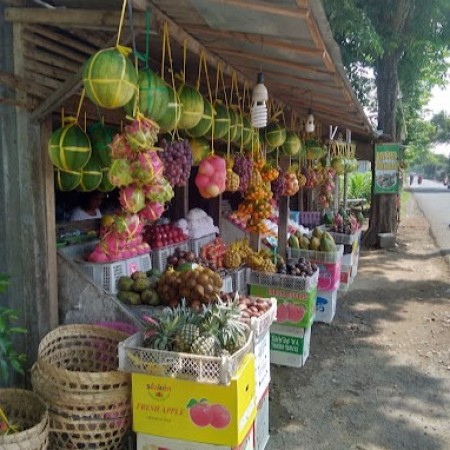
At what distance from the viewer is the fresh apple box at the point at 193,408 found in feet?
8.08

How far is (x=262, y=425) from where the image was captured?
3.31 m

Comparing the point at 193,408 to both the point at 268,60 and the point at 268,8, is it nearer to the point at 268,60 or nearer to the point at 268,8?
the point at 268,8

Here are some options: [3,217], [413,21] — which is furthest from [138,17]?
[413,21]

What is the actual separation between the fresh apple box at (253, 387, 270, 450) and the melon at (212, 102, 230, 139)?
6.71ft

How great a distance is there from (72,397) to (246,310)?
1.33 meters

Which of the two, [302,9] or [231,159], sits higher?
[302,9]

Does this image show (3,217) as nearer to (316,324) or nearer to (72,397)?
(72,397)

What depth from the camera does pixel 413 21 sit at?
38.2ft

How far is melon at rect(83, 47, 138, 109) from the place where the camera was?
2.16 meters

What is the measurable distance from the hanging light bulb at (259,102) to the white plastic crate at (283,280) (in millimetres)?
1753

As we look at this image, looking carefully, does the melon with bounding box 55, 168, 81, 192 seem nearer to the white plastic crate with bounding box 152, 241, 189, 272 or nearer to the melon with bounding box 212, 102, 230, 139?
the melon with bounding box 212, 102, 230, 139

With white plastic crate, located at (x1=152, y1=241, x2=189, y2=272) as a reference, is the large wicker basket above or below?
below

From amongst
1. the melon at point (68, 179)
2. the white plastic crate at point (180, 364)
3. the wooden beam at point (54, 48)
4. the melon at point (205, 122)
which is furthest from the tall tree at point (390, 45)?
the white plastic crate at point (180, 364)

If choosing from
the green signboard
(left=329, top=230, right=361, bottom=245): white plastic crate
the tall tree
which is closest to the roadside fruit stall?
(left=329, top=230, right=361, bottom=245): white plastic crate
